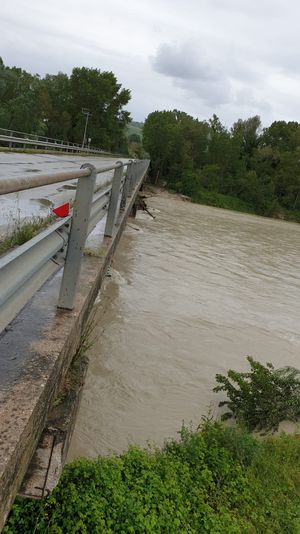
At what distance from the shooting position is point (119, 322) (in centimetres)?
796

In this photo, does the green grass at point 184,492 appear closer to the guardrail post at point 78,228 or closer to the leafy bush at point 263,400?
the leafy bush at point 263,400

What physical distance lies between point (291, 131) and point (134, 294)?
79.9 metres

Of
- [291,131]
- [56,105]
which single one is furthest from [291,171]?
[56,105]

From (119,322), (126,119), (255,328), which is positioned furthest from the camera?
(126,119)

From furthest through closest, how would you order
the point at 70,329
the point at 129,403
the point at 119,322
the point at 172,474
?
the point at 119,322
the point at 129,403
the point at 172,474
the point at 70,329

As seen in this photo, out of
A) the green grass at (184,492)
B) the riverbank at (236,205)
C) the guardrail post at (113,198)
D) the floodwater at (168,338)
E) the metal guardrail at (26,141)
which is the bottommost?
the riverbank at (236,205)

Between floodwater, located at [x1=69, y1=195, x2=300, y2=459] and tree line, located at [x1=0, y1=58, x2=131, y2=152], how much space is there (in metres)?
52.1

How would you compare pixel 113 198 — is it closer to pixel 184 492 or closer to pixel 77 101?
pixel 184 492

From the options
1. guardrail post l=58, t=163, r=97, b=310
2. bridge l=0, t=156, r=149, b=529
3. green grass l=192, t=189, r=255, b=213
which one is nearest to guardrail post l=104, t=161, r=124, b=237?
bridge l=0, t=156, r=149, b=529

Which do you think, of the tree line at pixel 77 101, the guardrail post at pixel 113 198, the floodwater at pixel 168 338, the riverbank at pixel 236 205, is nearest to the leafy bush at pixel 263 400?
the floodwater at pixel 168 338

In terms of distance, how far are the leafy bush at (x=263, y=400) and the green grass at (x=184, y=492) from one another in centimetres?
41

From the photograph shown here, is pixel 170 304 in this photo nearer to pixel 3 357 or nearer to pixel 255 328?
pixel 255 328

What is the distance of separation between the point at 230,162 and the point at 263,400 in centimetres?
7014

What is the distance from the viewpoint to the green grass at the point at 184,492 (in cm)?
327
